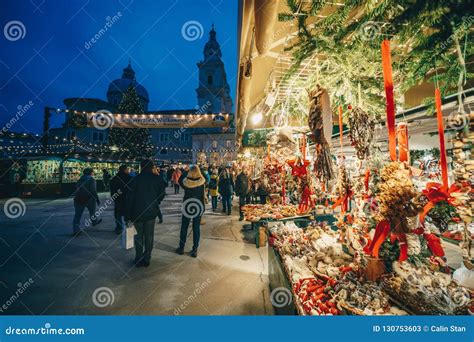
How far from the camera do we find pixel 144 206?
4094 mm

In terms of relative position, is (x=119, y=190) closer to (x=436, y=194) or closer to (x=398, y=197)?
(x=398, y=197)

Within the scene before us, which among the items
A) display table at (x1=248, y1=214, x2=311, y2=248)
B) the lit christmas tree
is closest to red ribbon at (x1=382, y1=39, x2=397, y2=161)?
display table at (x1=248, y1=214, x2=311, y2=248)

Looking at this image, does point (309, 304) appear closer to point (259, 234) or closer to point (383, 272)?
point (383, 272)

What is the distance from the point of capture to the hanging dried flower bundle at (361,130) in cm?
212

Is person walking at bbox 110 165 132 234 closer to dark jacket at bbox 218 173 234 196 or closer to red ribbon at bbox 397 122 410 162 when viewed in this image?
dark jacket at bbox 218 173 234 196

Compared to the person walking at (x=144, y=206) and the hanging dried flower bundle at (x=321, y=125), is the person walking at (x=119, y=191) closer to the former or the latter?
the person walking at (x=144, y=206)

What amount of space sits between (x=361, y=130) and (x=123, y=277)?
4.30m

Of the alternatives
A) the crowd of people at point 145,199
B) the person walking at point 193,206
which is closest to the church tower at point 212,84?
the crowd of people at point 145,199

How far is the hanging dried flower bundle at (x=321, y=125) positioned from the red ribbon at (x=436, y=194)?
85cm

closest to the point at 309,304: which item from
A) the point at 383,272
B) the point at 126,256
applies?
the point at 383,272

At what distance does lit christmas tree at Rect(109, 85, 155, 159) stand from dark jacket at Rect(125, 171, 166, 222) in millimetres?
24003

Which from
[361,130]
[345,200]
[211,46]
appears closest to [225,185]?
[345,200]

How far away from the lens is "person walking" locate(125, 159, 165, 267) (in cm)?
408

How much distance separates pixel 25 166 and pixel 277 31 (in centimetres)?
2019
